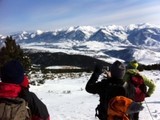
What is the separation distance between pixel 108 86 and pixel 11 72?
1590mm

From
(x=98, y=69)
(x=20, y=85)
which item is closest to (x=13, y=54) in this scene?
(x=98, y=69)

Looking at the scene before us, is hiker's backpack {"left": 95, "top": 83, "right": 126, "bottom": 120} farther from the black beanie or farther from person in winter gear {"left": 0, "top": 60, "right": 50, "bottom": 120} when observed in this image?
the black beanie

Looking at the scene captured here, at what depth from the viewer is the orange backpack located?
186 inches

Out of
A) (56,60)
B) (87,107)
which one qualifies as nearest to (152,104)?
(87,107)

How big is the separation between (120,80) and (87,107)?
1071 centimetres

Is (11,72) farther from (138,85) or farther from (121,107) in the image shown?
(138,85)

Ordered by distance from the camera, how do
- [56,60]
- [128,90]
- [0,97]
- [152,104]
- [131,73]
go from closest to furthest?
[0,97]
[128,90]
[131,73]
[152,104]
[56,60]

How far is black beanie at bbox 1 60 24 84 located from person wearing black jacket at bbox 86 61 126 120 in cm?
138

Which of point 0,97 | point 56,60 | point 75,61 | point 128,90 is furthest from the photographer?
point 56,60

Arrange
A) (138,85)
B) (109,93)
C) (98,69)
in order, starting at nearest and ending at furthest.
→ (109,93), (98,69), (138,85)

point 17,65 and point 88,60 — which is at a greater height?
point 17,65

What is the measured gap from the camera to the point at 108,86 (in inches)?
210

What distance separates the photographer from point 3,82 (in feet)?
14.1

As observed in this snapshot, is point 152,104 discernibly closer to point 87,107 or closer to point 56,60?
point 87,107
